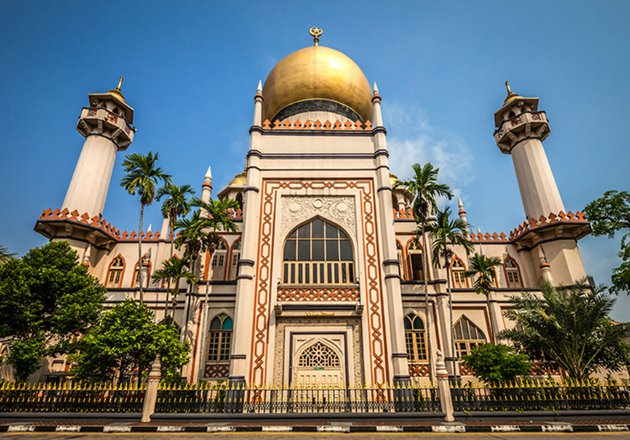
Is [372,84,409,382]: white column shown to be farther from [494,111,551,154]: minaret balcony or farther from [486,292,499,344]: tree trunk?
[494,111,551,154]: minaret balcony

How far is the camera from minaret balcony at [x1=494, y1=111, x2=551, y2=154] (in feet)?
83.9

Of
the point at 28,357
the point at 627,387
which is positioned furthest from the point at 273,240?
the point at 627,387

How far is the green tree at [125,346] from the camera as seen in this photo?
45.9 ft

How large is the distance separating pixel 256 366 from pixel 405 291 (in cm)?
914

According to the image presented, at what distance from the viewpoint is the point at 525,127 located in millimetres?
25531

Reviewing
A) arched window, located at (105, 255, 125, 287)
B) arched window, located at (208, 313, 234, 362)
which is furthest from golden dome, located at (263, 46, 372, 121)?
arched window, located at (208, 313, 234, 362)

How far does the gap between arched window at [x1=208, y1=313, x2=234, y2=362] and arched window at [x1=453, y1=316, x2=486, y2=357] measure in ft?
39.9

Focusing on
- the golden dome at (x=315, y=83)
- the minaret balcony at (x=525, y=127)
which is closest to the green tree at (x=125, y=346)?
the golden dome at (x=315, y=83)

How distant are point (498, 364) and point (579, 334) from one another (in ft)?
11.6

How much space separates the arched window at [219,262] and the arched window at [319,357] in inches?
366

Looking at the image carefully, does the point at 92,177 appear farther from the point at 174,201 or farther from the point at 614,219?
the point at 614,219

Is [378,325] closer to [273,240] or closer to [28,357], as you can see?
[273,240]

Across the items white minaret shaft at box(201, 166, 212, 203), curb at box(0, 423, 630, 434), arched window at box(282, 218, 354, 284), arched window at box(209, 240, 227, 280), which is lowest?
curb at box(0, 423, 630, 434)

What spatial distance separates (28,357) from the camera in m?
14.4
